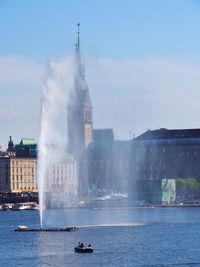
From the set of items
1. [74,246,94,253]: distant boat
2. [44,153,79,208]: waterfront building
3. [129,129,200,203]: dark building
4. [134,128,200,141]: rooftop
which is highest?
[134,128,200,141]: rooftop

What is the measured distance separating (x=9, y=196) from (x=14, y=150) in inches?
1046

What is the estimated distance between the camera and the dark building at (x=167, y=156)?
165 m

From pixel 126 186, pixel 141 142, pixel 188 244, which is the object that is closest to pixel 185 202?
pixel 126 186

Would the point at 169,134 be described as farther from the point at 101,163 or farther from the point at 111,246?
the point at 111,246

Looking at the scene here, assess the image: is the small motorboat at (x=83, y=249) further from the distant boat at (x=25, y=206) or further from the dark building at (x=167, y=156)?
the dark building at (x=167, y=156)

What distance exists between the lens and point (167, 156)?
16612cm

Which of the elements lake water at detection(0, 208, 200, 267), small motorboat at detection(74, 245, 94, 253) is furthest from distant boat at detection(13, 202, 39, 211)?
small motorboat at detection(74, 245, 94, 253)

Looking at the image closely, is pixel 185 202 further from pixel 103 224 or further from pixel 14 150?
pixel 103 224

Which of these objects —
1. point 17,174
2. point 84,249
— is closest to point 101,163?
point 17,174

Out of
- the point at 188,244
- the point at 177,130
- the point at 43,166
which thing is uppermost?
the point at 177,130

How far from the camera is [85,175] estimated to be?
167250 mm

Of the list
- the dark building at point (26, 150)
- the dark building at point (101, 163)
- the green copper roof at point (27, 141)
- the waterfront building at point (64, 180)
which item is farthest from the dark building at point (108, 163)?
the green copper roof at point (27, 141)

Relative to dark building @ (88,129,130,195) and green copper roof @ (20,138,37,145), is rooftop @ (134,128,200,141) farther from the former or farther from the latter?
green copper roof @ (20,138,37,145)

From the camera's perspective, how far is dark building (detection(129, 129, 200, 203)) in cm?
16488
